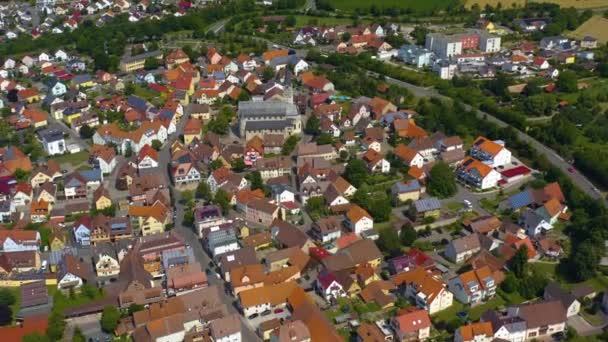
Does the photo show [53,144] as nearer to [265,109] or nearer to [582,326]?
[265,109]

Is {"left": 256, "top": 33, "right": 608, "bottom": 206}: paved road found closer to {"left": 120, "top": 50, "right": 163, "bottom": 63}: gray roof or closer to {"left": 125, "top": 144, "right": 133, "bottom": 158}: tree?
{"left": 120, "top": 50, "right": 163, "bottom": 63}: gray roof

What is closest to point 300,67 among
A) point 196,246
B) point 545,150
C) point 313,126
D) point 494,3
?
point 313,126

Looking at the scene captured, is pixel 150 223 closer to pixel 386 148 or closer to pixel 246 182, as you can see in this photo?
pixel 246 182

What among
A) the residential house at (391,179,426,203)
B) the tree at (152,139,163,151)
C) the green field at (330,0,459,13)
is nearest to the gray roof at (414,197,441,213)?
the residential house at (391,179,426,203)

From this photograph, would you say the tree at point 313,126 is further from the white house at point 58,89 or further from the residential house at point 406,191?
the white house at point 58,89

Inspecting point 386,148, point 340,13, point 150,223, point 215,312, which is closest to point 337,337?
point 215,312

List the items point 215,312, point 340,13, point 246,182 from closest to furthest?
point 215,312 → point 246,182 → point 340,13
